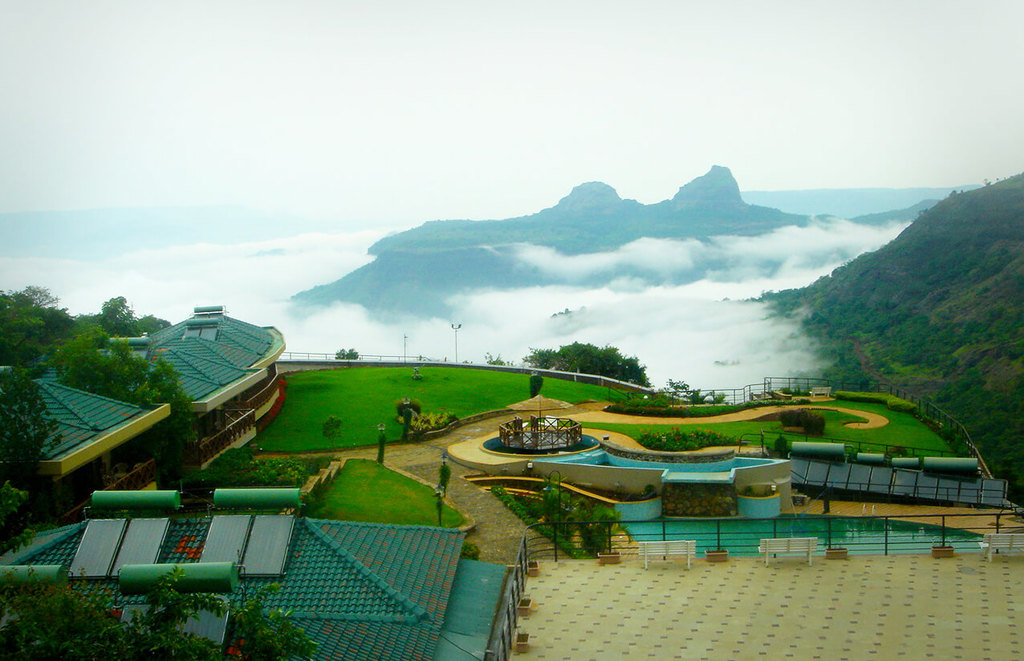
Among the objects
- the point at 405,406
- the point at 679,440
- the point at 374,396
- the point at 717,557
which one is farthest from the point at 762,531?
the point at 374,396

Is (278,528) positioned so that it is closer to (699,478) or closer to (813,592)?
(813,592)

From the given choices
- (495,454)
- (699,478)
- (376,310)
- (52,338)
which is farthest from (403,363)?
(376,310)

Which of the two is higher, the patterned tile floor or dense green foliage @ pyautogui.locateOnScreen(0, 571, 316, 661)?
dense green foliage @ pyautogui.locateOnScreen(0, 571, 316, 661)

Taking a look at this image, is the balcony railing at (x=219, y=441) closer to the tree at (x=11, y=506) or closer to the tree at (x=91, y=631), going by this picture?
the tree at (x=11, y=506)

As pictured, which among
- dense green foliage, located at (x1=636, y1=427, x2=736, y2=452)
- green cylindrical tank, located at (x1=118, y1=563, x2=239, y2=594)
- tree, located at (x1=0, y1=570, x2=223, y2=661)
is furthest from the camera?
dense green foliage, located at (x1=636, y1=427, x2=736, y2=452)

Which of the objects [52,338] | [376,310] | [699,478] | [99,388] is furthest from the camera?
[376,310]

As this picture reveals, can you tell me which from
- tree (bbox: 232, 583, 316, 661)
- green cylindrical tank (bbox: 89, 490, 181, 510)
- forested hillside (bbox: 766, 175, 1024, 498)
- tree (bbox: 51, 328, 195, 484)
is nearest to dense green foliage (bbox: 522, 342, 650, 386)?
forested hillside (bbox: 766, 175, 1024, 498)

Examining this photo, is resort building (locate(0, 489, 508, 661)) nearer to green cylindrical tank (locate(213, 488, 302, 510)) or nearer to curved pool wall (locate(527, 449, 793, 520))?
green cylindrical tank (locate(213, 488, 302, 510))
